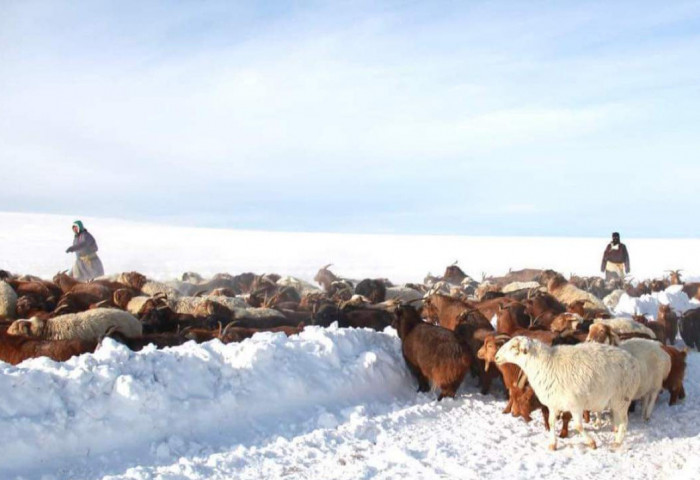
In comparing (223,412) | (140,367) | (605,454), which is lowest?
(605,454)

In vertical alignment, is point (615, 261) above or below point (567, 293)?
above

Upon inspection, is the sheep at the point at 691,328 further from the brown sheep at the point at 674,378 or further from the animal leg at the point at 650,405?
the animal leg at the point at 650,405

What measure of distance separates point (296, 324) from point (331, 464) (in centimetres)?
623

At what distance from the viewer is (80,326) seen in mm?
9805

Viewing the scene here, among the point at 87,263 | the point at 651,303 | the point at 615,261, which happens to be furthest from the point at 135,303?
the point at 615,261

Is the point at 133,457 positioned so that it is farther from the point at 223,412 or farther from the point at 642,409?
the point at 642,409

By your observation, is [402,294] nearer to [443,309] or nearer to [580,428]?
[443,309]

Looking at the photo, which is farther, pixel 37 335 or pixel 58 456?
pixel 37 335

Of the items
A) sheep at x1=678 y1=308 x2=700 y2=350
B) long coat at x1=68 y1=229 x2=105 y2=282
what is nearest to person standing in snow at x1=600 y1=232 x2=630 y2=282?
sheep at x1=678 y1=308 x2=700 y2=350

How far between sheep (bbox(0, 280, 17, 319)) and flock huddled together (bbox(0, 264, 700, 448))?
0.02 m

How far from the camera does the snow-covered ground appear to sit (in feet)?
19.8

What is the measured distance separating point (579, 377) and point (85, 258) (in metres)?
15.3

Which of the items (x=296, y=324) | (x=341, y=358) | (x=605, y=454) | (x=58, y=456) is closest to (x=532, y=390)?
(x=605, y=454)

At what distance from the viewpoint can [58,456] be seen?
598 cm
